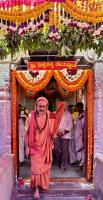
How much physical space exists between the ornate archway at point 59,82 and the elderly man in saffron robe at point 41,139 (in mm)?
898

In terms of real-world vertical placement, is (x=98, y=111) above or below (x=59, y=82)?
below

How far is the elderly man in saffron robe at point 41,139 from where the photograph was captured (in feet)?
21.6

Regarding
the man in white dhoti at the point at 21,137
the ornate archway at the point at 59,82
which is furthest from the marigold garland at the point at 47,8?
the man in white dhoti at the point at 21,137

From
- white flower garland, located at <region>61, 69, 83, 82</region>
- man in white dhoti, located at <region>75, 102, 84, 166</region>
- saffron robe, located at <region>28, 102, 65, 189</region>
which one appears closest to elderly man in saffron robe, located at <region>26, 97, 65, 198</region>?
saffron robe, located at <region>28, 102, 65, 189</region>

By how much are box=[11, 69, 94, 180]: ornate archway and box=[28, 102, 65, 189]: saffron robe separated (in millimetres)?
915

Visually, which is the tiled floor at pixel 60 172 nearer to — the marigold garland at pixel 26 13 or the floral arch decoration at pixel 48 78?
the floral arch decoration at pixel 48 78

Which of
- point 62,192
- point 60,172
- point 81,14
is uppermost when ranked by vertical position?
point 81,14

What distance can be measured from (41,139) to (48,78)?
1.41 m

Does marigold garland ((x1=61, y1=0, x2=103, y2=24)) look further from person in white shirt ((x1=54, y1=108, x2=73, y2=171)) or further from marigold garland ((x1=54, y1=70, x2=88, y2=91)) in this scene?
person in white shirt ((x1=54, y1=108, x2=73, y2=171))

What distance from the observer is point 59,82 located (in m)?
7.48

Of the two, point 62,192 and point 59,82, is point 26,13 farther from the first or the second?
point 62,192

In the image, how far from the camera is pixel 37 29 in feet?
17.6

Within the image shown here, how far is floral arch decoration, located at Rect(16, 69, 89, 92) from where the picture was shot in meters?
7.44

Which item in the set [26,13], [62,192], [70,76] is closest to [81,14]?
[26,13]
